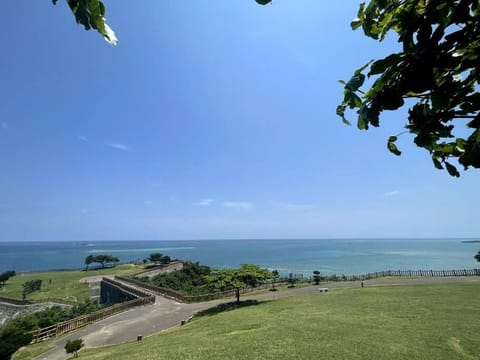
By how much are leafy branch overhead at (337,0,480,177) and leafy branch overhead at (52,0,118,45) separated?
140cm

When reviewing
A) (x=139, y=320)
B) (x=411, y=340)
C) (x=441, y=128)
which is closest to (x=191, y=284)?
(x=139, y=320)

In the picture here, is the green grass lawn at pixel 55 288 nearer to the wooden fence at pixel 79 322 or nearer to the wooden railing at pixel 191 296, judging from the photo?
the wooden railing at pixel 191 296

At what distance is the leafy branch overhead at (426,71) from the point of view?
1.42 metres

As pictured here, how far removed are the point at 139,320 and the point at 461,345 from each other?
69.2 ft

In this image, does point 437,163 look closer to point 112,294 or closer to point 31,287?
point 112,294

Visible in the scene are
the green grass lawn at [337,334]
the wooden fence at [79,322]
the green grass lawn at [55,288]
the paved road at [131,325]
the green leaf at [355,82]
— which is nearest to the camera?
the green leaf at [355,82]

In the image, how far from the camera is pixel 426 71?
1.43 meters

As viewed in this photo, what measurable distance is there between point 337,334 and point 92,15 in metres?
15.4

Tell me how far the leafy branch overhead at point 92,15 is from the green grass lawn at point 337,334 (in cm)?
1238

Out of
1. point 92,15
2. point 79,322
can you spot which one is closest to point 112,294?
point 79,322

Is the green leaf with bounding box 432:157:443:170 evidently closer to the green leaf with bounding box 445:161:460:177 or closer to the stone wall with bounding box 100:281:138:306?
the green leaf with bounding box 445:161:460:177

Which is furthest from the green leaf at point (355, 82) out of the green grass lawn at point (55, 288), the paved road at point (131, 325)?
the green grass lawn at point (55, 288)

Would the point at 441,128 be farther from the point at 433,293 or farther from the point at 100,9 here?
the point at 433,293

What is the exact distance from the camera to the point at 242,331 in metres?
14.9
